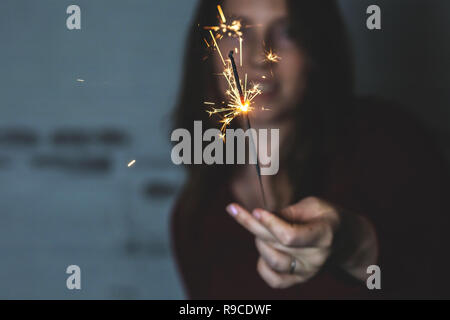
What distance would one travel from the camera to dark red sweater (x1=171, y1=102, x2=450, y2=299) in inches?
32.0

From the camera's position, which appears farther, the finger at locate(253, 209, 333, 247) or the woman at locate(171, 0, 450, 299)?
the woman at locate(171, 0, 450, 299)

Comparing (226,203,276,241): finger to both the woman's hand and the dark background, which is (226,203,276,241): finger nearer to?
the woman's hand

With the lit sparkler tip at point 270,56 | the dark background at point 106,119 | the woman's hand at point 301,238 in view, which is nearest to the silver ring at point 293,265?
the woman's hand at point 301,238

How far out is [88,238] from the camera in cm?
87

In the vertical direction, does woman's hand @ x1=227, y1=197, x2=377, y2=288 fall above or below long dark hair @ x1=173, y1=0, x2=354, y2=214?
below

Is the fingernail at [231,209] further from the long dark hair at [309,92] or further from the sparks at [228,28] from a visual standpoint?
the sparks at [228,28]

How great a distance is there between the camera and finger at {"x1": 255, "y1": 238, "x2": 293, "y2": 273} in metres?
0.68

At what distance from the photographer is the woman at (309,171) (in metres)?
0.81

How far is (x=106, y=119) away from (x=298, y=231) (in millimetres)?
471

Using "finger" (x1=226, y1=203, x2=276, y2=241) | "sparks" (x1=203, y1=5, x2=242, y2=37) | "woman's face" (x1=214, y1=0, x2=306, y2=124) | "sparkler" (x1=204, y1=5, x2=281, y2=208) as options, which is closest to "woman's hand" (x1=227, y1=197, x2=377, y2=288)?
"finger" (x1=226, y1=203, x2=276, y2=241)

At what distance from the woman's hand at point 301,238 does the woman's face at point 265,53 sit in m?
0.22

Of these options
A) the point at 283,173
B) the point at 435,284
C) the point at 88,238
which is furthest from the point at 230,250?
the point at 435,284

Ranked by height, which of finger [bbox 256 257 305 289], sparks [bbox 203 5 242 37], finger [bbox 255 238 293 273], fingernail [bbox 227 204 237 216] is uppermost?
sparks [bbox 203 5 242 37]

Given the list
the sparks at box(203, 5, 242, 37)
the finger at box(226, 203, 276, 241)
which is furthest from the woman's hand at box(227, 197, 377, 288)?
the sparks at box(203, 5, 242, 37)
